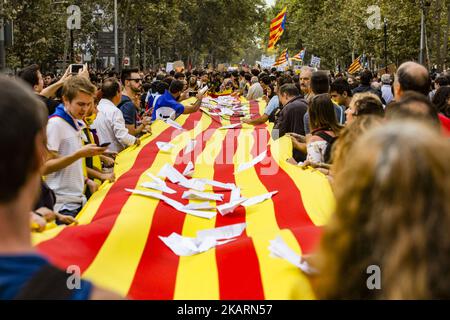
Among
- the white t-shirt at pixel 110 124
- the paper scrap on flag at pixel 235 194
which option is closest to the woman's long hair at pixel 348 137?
the paper scrap on flag at pixel 235 194

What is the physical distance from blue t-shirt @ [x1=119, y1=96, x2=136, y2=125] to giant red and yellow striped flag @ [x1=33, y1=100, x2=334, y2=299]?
130cm

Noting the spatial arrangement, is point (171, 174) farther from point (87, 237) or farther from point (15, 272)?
point (15, 272)

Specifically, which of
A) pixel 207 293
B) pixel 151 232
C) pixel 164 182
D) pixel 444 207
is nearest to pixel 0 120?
pixel 444 207

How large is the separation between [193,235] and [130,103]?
458cm

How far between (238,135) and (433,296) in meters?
8.70

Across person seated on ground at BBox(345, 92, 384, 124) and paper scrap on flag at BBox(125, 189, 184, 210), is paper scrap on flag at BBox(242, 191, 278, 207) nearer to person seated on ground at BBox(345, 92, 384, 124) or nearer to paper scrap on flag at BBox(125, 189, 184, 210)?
paper scrap on flag at BBox(125, 189, 184, 210)

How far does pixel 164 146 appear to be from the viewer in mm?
8852

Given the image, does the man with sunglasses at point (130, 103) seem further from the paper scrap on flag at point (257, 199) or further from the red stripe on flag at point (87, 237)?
the paper scrap on flag at point (257, 199)

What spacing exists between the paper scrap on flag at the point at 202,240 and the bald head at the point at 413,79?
1.81 meters

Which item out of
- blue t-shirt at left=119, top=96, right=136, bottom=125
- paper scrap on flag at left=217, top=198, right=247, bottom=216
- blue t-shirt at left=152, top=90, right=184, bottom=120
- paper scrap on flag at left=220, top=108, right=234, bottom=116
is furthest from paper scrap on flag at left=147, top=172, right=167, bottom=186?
paper scrap on flag at left=220, top=108, right=234, bottom=116

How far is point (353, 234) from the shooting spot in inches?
72.2

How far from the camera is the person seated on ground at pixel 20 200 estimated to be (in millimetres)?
1795

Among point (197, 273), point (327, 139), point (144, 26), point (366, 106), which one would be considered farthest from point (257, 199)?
point (144, 26)

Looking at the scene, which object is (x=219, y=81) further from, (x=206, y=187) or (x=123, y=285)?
(x=123, y=285)
